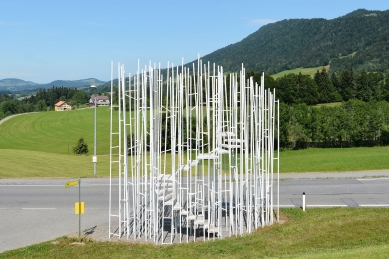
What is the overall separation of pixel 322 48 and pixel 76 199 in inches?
6209

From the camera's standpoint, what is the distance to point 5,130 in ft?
267

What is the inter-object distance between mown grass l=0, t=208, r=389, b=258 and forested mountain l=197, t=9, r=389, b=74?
340 ft

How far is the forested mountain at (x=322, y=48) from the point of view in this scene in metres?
127

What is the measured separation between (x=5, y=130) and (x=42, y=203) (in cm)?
7062

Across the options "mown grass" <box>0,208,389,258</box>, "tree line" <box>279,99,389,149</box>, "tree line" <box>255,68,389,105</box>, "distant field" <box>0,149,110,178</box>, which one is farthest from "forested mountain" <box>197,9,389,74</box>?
"mown grass" <box>0,208,389,258</box>

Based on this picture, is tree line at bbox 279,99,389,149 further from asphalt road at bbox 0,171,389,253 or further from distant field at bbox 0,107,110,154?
asphalt road at bbox 0,171,389,253

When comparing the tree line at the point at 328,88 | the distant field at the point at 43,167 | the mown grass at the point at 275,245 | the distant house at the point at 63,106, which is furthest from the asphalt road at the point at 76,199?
Answer: the distant house at the point at 63,106

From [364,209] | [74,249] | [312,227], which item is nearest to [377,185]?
[364,209]

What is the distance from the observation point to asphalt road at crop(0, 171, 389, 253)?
13.5 meters

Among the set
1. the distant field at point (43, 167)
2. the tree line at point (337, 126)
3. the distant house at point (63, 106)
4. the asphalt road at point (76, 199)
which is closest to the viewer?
the asphalt road at point (76, 199)

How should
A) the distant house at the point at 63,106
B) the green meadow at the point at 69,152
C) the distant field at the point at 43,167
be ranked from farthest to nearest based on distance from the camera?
the distant house at the point at 63,106 → the green meadow at the point at 69,152 → the distant field at the point at 43,167

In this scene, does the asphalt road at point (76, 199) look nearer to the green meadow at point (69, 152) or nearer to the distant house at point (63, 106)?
the green meadow at point (69, 152)

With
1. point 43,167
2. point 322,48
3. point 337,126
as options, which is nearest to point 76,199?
point 43,167

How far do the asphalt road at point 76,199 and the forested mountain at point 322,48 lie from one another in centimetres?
9440
